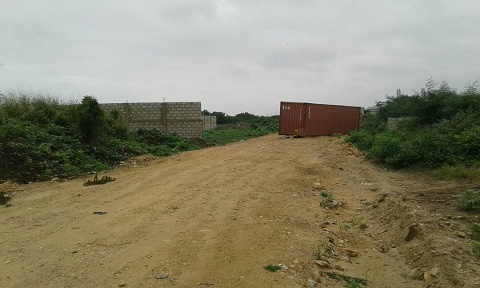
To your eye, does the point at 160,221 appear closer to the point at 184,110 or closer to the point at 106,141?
the point at 106,141

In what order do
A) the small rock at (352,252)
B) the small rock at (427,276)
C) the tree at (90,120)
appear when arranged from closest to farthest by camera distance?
the small rock at (427,276)
the small rock at (352,252)
the tree at (90,120)

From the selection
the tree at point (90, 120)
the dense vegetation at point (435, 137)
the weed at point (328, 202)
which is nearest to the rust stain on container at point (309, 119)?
the dense vegetation at point (435, 137)

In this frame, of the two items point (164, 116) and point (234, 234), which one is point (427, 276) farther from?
point (164, 116)

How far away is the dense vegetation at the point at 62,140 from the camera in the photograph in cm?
932

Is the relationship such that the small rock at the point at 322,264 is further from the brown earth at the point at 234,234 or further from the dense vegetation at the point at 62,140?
the dense vegetation at the point at 62,140

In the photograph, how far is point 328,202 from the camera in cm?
677

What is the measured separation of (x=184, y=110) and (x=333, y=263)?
14999mm

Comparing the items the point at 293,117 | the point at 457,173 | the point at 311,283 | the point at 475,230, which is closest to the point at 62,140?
the point at 311,283

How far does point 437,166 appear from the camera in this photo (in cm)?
928

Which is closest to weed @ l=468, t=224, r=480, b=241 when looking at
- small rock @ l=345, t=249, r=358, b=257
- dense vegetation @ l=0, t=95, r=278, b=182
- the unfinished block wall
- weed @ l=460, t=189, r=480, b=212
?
weed @ l=460, t=189, r=480, b=212

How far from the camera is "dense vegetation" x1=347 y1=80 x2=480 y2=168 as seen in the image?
9453mm

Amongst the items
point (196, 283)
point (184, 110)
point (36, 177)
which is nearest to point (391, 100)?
point (184, 110)

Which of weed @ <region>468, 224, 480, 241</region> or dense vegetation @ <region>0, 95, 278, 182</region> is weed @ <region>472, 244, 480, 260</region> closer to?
weed @ <region>468, 224, 480, 241</region>

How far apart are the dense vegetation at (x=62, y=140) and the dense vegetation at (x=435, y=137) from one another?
7.61m
